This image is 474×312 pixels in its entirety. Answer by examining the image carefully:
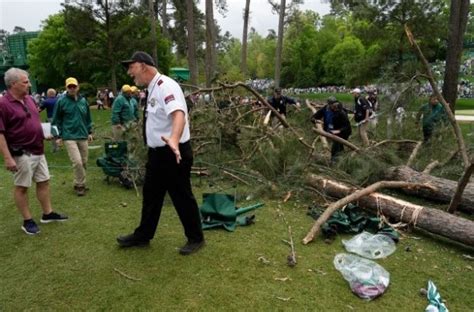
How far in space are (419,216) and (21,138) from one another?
401cm

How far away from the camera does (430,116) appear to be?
24.6 ft

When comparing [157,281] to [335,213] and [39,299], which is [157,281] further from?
[335,213]

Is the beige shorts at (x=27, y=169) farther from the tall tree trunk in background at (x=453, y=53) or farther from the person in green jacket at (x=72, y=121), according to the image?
the tall tree trunk in background at (x=453, y=53)

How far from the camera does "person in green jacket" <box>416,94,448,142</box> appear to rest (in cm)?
726

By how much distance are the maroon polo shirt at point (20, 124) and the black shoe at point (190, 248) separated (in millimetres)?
1735

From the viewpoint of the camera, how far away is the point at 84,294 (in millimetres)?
3049

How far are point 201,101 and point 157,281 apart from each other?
5.30m

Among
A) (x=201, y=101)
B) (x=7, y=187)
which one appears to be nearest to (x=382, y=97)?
(x=201, y=101)

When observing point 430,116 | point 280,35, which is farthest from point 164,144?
point 280,35

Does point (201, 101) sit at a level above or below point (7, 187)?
above

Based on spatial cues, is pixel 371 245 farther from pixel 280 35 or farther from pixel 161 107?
pixel 280 35

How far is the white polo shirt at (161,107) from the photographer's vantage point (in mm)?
3252

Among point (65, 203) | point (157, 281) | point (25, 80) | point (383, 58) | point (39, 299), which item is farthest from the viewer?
point (383, 58)

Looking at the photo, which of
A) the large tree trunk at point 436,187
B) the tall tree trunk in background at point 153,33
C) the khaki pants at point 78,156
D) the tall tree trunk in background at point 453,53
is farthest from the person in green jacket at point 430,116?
the tall tree trunk in background at point 153,33
